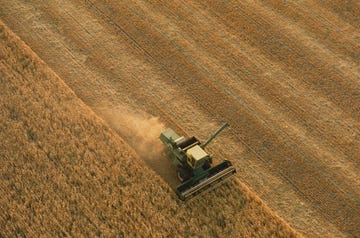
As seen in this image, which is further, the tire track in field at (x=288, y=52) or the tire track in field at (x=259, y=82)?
the tire track in field at (x=288, y=52)

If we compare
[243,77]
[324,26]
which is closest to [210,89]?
[243,77]

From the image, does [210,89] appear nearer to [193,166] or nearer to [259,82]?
[259,82]

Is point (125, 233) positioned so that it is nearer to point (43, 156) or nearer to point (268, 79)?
point (43, 156)

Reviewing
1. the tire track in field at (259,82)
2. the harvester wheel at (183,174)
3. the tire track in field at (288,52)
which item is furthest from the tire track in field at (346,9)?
the harvester wheel at (183,174)

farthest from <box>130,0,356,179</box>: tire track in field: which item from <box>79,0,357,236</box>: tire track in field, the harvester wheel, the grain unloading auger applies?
the harvester wheel

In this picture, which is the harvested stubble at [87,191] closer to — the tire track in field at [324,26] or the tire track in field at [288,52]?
the tire track in field at [288,52]

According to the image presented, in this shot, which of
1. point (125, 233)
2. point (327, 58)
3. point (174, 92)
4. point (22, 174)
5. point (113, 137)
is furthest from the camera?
point (327, 58)

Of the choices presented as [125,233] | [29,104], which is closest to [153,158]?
[125,233]
